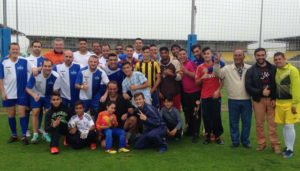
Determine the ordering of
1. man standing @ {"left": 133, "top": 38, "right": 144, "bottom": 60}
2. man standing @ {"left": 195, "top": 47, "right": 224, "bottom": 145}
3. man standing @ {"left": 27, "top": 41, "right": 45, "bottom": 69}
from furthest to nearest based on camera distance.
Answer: man standing @ {"left": 133, "top": 38, "right": 144, "bottom": 60} → man standing @ {"left": 27, "top": 41, "right": 45, "bottom": 69} → man standing @ {"left": 195, "top": 47, "right": 224, "bottom": 145}

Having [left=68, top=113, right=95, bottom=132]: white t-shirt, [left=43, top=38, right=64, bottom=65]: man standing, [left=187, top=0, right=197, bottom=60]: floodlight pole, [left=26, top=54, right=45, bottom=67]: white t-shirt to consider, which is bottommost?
[left=68, top=113, right=95, bottom=132]: white t-shirt

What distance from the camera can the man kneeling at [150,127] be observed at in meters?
4.27

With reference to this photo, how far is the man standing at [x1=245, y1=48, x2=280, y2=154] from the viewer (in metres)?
4.08

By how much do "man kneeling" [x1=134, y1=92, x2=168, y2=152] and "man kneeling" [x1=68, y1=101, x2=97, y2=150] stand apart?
0.83 metres

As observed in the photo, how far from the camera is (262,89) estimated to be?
411 cm

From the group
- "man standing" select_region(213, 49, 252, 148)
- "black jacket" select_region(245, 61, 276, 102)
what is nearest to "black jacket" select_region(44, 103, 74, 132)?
"man standing" select_region(213, 49, 252, 148)

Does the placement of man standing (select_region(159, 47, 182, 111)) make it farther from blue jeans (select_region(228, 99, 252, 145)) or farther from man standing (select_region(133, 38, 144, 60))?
man standing (select_region(133, 38, 144, 60))

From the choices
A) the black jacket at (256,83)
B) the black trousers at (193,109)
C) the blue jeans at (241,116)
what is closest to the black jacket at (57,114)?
the black trousers at (193,109)

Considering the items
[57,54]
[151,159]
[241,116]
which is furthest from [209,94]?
[57,54]

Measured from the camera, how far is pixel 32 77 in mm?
4602

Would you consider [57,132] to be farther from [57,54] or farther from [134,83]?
[57,54]

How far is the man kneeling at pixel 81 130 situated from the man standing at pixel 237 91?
2.46 meters

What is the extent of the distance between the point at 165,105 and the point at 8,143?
3056 millimetres

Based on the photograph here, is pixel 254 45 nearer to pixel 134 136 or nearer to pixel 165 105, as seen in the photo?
pixel 165 105
